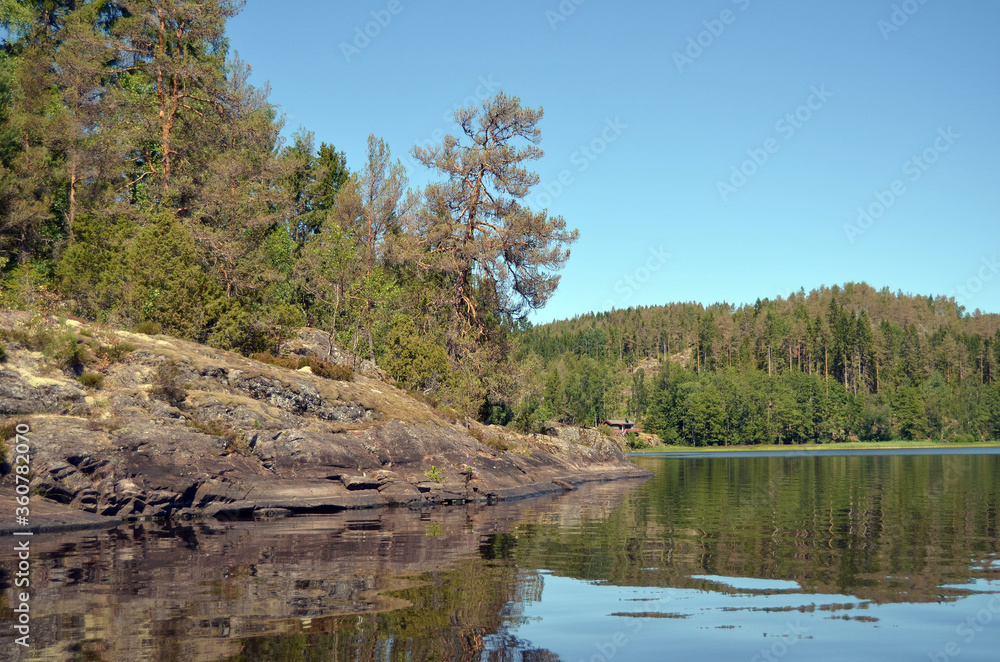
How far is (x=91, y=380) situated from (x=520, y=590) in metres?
20.4

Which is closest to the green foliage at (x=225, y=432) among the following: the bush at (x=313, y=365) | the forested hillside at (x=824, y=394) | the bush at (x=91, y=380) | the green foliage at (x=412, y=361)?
the bush at (x=91, y=380)

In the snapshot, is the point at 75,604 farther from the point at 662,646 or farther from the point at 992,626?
the point at 992,626

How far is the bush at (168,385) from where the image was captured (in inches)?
1132

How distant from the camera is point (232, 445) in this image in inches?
1118

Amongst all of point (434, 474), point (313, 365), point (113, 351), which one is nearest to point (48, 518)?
point (113, 351)

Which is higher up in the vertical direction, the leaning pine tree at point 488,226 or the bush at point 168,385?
the leaning pine tree at point 488,226

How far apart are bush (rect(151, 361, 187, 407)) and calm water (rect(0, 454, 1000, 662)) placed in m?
7.35

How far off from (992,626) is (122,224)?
40413mm

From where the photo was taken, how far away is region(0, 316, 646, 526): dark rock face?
79.9 feet

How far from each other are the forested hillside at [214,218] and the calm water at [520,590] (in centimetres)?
1693

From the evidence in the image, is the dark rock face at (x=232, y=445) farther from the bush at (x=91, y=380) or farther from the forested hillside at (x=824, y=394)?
the forested hillside at (x=824, y=394)

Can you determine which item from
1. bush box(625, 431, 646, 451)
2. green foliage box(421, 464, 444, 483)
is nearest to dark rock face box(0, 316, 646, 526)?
green foliage box(421, 464, 444, 483)

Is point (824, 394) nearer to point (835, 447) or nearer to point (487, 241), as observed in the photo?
point (835, 447)

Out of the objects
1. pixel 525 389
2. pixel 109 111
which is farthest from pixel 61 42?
pixel 525 389
